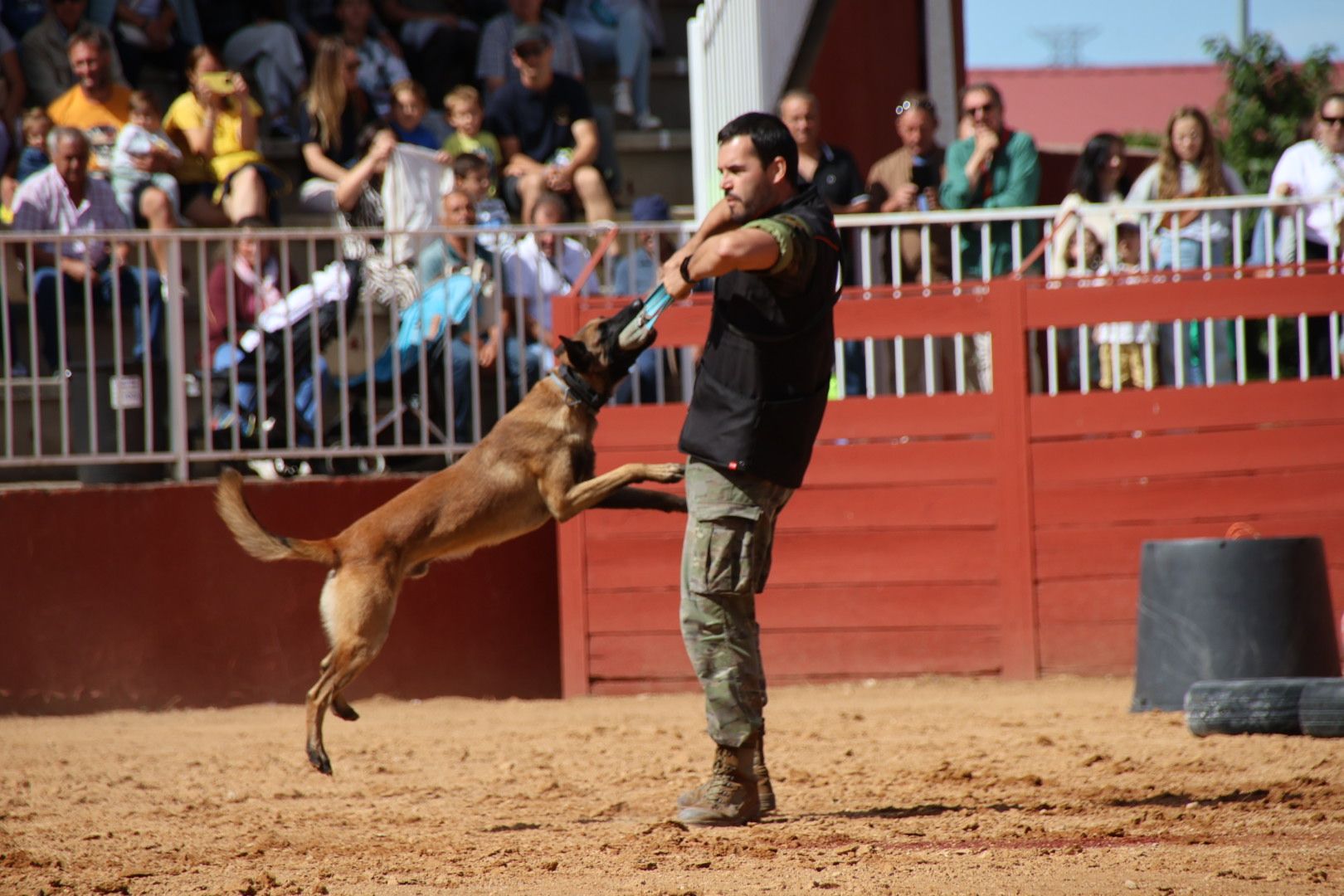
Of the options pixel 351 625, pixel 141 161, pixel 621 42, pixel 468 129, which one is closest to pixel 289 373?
pixel 141 161

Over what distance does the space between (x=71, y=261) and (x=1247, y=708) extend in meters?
6.39

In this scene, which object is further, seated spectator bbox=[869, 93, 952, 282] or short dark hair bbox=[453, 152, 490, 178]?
seated spectator bbox=[869, 93, 952, 282]

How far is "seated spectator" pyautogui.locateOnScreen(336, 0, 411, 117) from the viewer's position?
10.5 m

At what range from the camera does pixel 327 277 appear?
816 cm

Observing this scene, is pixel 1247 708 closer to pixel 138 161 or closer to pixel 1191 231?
pixel 1191 231

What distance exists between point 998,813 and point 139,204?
6.64 m

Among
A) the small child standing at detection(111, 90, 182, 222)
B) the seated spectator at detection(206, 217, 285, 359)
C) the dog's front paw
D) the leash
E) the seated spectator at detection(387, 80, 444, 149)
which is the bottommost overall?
the dog's front paw

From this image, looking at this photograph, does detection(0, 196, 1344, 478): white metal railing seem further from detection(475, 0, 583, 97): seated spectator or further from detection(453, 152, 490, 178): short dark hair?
detection(475, 0, 583, 97): seated spectator

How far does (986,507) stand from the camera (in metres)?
7.86

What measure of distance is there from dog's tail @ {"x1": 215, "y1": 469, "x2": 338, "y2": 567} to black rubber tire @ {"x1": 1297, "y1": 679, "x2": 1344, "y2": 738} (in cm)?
385

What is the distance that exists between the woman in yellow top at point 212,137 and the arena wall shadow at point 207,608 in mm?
2312

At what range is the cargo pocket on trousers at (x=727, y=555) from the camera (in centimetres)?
468

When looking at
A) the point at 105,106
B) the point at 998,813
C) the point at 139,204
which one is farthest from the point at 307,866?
the point at 105,106

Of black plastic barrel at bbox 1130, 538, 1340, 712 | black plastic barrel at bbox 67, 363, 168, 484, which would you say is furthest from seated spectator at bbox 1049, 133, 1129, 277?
black plastic barrel at bbox 67, 363, 168, 484
